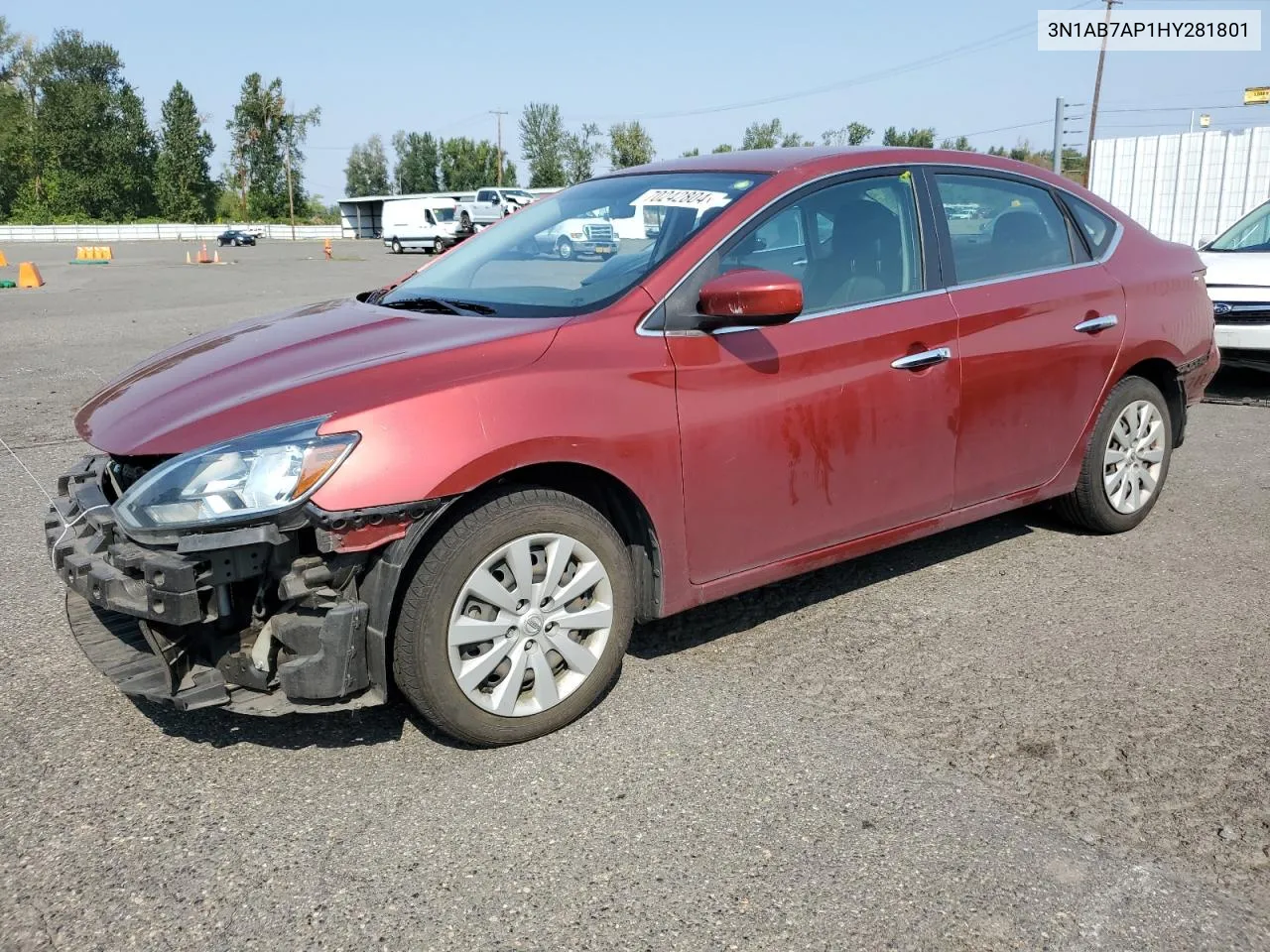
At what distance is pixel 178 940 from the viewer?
2.27m

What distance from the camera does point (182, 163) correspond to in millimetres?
88688

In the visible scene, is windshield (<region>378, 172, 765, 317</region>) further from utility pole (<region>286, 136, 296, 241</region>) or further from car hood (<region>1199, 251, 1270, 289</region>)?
utility pole (<region>286, 136, 296, 241</region>)

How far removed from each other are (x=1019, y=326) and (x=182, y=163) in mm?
96872

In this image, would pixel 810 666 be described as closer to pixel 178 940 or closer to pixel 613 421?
pixel 613 421

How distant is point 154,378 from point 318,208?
360 feet

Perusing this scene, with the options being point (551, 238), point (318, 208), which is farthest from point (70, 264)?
point (318, 208)

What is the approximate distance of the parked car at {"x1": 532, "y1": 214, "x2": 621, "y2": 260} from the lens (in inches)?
150

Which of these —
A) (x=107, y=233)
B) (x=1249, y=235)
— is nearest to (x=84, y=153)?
(x=107, y=233)

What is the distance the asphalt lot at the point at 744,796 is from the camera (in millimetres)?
2342

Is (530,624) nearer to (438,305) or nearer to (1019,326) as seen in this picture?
(438,305)

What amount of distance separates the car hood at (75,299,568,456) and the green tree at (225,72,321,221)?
98.8 m

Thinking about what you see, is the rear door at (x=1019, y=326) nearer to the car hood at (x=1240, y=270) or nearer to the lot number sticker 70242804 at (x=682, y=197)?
the lot number sticker 70242804 at (x=682, y=197)

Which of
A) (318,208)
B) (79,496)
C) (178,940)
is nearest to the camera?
(178,940)

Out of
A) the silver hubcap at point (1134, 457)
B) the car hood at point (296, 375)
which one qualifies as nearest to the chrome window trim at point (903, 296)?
the car hood at point (296, 375)
